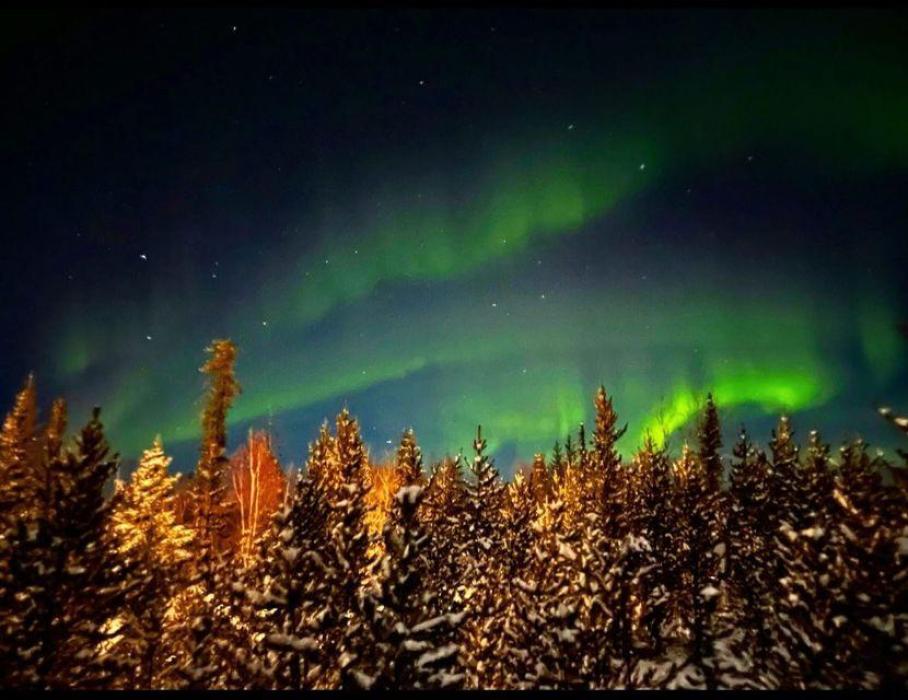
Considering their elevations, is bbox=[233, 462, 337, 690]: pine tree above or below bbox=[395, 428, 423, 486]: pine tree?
below

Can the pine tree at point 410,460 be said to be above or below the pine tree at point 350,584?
above

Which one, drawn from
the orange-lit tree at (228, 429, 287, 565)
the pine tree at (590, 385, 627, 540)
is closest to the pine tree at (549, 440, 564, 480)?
the pine tree at (590, 385, 627, 540)

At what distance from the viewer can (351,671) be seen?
969cm

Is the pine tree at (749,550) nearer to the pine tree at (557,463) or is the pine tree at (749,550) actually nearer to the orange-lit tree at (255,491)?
the pine tree at (557,463)

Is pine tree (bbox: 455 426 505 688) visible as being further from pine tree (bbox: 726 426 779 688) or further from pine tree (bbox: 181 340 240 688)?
pine tree (bbox: 726 426 779 688)

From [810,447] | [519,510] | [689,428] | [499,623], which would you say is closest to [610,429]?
[519,510]

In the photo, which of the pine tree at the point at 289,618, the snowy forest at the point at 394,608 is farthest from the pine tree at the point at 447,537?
the pine tree at the point at 289,618

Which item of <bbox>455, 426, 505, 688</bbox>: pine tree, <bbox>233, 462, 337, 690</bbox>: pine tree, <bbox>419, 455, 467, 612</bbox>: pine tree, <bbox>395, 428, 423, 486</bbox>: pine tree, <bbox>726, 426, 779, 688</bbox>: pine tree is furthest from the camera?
<bbox>395, 428, 423, 486</bbox>: pine tree

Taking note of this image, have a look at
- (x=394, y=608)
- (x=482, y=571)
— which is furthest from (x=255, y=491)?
(x=394, y=608)

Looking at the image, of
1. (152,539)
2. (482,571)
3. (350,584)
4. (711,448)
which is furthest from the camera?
(711,448)

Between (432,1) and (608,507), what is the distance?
32.5 metres

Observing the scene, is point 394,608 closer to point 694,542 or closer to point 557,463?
point 694,542

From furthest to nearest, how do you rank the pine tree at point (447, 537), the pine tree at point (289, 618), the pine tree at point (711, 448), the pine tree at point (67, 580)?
the pine tree at point (711, 448) → the pine tree at point (447, 537) → the pine tree at point (67, 580) → the pine tree at point (289, 618)

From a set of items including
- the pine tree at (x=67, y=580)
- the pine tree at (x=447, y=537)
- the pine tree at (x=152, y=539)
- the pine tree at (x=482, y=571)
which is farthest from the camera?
the pine tree at (x=447, y=537)
